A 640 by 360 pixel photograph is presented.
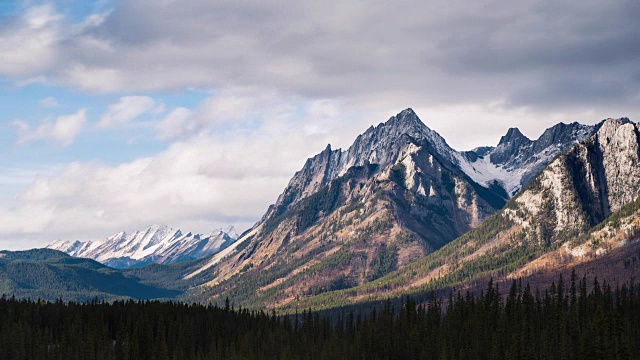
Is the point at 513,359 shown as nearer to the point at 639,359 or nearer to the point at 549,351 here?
the point at 549,351

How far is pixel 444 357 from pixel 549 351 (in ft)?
99.8

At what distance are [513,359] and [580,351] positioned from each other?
19.3 m

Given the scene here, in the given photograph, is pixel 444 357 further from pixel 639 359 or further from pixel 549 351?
pixel 639 359

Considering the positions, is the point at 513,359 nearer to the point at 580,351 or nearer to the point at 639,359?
the point at 580,351

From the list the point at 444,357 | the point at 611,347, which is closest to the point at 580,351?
the point at 611,347

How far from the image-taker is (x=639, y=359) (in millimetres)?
196500

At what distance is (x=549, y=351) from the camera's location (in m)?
197

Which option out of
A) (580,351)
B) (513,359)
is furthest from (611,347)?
(513,359)

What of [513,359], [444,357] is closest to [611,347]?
[513,359]

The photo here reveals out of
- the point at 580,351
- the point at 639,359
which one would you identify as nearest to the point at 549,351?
the point at 580,351

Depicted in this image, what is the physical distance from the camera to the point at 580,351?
651 ft

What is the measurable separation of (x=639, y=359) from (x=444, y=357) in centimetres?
5412

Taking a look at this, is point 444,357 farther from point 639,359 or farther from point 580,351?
point 639,359

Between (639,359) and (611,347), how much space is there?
9.77 m
